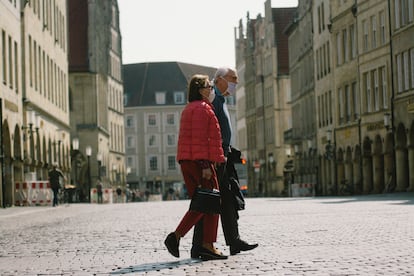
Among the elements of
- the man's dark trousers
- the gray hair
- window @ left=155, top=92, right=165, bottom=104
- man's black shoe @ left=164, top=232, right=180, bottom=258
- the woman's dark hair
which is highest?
window @ left=155, top=92, right=165, bottom=104

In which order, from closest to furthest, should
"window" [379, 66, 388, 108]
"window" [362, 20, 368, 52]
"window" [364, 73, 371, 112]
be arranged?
"window" [379, 66, 388, 108], "window" [364, 73, 371, 112], "window" [362, 20, 368, 52]

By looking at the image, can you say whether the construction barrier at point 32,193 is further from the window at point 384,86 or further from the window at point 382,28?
the window at point 382,28

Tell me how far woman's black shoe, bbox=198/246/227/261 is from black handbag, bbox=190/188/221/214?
51 cm

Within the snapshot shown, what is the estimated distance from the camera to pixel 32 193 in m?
49.5

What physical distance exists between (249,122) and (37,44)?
74294mm

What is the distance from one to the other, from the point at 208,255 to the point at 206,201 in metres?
0.65

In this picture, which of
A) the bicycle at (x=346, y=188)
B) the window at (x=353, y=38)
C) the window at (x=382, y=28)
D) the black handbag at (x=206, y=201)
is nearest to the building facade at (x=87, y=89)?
the window at (x=353, y=38)

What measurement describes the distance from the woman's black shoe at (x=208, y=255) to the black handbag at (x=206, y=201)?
1.66 feet

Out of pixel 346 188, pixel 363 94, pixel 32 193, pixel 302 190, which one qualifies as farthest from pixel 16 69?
pixel 302 190

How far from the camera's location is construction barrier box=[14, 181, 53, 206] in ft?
159

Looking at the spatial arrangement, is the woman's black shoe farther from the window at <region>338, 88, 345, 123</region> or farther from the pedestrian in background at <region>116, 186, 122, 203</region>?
the pedestrian in background at <region>116, 186, 122, 203</region>

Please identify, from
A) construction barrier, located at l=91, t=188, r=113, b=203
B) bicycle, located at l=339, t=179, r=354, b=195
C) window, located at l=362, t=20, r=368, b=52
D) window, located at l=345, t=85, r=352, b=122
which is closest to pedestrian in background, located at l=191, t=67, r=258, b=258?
bicycle, located at l=339, t=179, r=354, b=195

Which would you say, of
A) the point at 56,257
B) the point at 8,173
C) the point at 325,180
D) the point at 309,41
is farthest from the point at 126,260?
the point at 309,41

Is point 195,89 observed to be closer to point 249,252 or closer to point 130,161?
point 249,252
